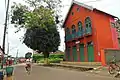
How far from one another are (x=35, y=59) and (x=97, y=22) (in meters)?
43.3

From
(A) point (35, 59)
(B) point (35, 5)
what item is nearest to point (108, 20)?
(B) point (35, 5)

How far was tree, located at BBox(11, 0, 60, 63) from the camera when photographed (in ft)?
139

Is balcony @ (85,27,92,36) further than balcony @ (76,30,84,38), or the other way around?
balcony @ (76,30,84,38)

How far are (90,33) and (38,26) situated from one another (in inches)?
443

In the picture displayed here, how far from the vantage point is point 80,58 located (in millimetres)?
38750

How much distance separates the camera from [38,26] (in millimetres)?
42781

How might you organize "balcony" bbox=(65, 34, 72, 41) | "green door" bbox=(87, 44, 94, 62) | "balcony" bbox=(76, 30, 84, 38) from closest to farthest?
"green door" bbox=(87, 44, 94, 62), "balcony" bbox=(76, 30, 84, 38), "balcony" bbox=(65, 34, 72, 41)

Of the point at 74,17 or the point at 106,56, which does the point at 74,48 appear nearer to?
the point at 74,17

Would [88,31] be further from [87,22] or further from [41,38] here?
[41,38]

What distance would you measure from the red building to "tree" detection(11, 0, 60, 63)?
488 cm

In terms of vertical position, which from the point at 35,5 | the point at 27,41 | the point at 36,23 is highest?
the point at 35,5

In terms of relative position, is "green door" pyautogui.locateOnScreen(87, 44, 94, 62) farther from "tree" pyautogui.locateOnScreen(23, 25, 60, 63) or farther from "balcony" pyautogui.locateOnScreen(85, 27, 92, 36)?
"tree" pyautogui.locateOnScreen(23, 25, 60, 63)

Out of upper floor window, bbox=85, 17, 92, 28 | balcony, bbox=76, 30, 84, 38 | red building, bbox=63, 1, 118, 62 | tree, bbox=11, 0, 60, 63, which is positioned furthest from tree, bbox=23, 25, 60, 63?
upper floor window, bbox=85, 17, 92, 28

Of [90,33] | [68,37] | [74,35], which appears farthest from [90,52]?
[68,37]
